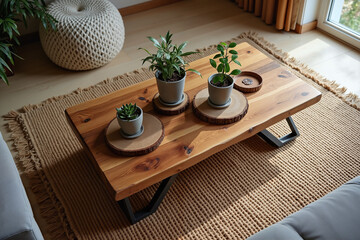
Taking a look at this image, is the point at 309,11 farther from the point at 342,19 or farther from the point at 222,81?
the point at 222,81

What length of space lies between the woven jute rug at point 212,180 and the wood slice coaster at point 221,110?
346 mm

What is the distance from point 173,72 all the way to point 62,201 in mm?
792

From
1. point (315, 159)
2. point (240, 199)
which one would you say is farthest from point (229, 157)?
point (315, 159)

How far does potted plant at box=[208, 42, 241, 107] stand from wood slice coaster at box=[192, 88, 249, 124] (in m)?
0.03

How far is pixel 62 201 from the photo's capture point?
1.73 m

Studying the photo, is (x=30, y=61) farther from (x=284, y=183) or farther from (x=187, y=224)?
(x=284, y=183)

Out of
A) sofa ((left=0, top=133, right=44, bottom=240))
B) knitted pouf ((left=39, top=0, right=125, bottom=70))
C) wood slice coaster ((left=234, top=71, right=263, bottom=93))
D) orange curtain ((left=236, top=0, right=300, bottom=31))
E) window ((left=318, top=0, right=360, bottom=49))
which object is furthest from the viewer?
orange curtain ((left=236, top=0, right=300, bottom=31))

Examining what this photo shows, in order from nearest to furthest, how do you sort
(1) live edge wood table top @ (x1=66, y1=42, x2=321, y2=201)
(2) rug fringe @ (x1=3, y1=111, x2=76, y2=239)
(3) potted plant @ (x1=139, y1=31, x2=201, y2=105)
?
(1) live edge wood table top @ (x1=66, y1=42, x2=321, y2=201), (3) potted plant @ (x1=139, y1=31, x2=201, y2=105), (2) rug fringe @ (x1=3, y1=111, x2=76, y2=239)

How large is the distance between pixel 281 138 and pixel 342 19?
1.29 m

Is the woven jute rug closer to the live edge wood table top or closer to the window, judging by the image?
the live edge wood table top

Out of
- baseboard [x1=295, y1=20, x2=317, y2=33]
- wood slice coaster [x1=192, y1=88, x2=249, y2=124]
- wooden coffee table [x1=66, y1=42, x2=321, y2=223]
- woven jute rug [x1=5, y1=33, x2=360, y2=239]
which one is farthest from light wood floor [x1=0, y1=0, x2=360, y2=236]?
wood slice coaster [x1=192, y1=88, x2=249, y2=124]

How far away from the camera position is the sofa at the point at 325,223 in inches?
45.7

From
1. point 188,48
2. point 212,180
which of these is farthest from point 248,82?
point 188,48

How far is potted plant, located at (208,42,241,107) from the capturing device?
1.57 meters
